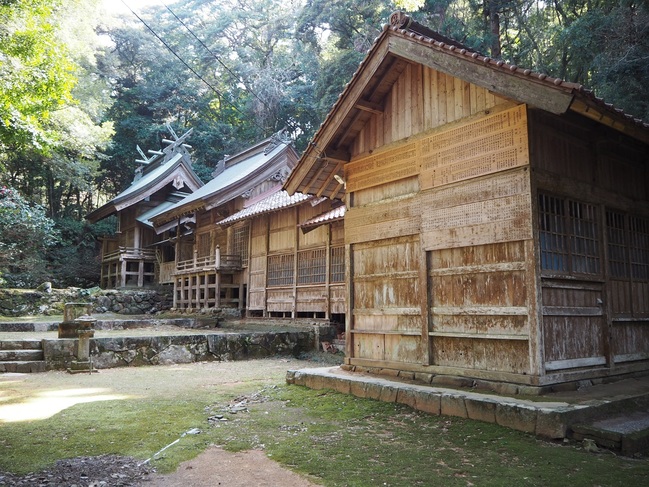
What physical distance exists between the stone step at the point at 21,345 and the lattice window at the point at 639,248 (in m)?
12.4

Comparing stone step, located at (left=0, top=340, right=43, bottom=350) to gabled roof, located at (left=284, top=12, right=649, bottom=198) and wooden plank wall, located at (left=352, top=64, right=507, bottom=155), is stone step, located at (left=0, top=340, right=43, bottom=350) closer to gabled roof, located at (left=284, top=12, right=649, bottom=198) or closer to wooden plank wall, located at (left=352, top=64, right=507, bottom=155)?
gabled roof, located at (left=284, top=12, right=649, bottom=198)

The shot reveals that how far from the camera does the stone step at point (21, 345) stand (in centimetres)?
1112

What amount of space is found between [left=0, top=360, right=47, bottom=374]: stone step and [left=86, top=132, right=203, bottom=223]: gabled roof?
17787 mm

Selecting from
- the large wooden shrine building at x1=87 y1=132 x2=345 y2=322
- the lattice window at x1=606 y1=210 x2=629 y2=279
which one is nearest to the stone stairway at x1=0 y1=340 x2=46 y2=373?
the large wooden shrine building at x1=87 y1=132 x2=345 y2=322

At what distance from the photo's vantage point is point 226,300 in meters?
21.1

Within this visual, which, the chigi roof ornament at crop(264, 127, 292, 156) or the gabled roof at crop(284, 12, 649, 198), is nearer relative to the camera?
the gabled roof at crop(284, 12, 649, 198)

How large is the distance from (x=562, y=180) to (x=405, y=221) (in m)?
2.44

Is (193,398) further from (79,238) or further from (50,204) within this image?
(50,204)

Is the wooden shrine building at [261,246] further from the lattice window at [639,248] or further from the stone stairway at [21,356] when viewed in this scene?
the stone stairway at [21,356]

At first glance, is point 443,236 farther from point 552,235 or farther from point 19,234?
point 19,234

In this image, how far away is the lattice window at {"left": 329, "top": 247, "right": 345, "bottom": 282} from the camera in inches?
605

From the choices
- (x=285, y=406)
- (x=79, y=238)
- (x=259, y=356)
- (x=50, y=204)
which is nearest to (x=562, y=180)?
(x=285, y=406)

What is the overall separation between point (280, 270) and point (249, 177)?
573 cm

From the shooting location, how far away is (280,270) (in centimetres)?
1823
